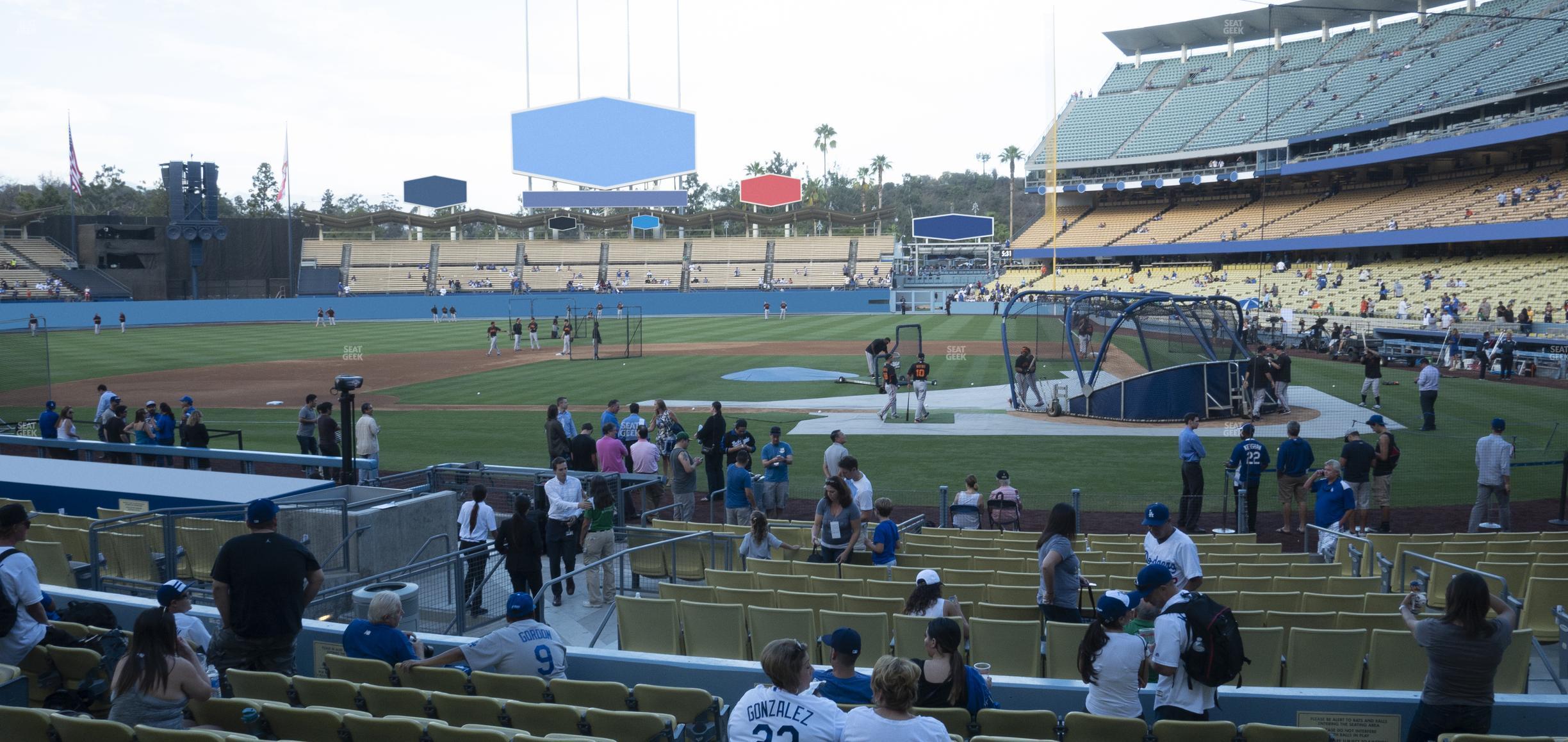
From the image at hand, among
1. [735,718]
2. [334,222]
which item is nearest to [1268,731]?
[735,718]

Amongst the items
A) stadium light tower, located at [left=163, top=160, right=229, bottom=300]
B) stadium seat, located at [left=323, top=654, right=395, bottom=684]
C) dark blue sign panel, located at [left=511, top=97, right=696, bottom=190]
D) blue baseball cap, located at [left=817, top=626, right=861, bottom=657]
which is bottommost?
stadium seat, located at [left=323, top=654, right=395, bottom=684]

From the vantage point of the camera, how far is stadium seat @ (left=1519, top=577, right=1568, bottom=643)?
852 cm

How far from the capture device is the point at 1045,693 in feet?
20.5

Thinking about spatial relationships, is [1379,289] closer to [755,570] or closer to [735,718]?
[755,570]

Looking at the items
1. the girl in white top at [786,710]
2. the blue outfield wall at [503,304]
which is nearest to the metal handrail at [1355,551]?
the girl in white top at [786,710]

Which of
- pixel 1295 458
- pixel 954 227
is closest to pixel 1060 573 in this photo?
pixel 1295 458

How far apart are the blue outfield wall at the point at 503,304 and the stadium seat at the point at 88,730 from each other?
2577 inches

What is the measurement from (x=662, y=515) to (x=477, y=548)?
5.84 metres

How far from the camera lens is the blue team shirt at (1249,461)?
1411cm

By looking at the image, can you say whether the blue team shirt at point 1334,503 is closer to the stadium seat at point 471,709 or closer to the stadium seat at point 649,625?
the stadium seat at point 649,625

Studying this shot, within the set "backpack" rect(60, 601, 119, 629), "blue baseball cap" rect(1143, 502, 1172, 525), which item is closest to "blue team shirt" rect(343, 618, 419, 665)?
"backpack" rect(60, 601, 119, 629)

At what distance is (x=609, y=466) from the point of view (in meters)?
15.6

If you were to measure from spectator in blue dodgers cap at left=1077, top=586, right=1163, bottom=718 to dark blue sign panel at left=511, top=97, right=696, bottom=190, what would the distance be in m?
83.8

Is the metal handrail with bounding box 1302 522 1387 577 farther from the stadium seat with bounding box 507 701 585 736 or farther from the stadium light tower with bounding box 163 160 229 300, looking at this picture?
the stadium light tower with bounding box 163 160 229 300
